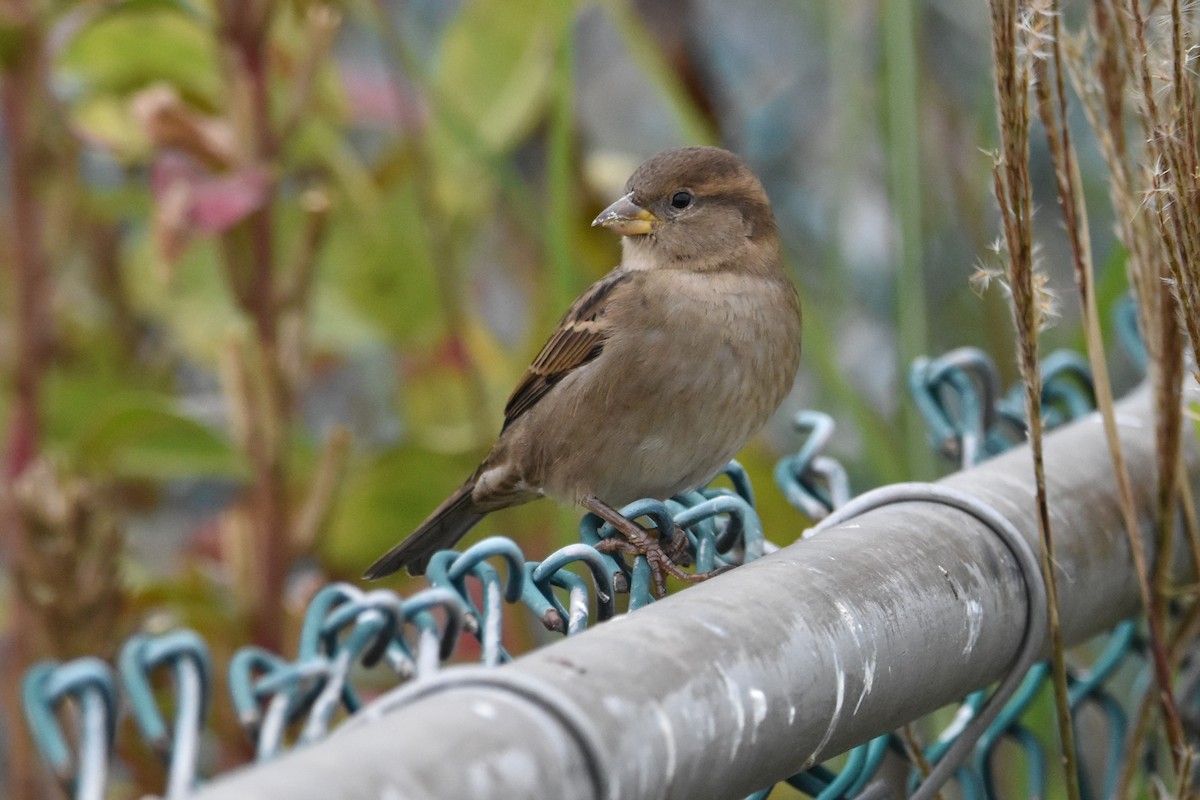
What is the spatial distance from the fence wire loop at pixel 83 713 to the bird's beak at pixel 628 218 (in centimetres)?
128

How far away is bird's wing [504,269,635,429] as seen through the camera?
1926 mm

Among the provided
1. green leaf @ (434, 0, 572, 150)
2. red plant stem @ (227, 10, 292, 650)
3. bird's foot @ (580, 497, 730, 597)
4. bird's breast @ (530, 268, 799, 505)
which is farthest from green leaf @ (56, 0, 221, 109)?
bird's foot @ (580, 497, 730, 597)

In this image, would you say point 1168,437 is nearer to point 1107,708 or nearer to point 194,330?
point 1107,708

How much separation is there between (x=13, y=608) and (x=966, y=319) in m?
1.48

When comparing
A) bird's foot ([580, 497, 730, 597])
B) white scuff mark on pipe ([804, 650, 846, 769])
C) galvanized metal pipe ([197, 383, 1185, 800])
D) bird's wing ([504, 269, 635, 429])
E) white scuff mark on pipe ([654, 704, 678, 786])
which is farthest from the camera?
bird's wing ([504, 269, 635, 429])

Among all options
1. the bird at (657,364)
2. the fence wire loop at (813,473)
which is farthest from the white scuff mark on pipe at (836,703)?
the bird at (657,364)

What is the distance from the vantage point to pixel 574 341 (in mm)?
1951

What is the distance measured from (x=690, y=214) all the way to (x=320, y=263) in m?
0.63

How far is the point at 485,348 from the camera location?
8.29 ft

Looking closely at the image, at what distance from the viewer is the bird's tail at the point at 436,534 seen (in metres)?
1.88

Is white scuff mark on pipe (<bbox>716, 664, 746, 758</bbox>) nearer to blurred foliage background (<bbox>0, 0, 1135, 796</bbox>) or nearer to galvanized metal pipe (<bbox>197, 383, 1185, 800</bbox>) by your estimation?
galvanized metal pipe (<bbox>197, 383, 1185, 800</bbox>)

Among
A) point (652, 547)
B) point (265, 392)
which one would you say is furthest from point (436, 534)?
point (652, 547)

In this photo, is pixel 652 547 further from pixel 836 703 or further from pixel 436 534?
pixel 436 534

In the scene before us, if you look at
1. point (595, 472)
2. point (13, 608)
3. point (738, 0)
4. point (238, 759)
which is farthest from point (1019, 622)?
point (738, 0)
